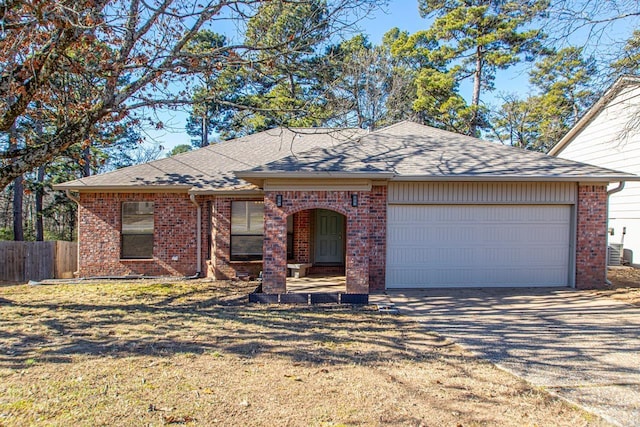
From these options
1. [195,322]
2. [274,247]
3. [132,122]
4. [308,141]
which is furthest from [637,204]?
[132,122]

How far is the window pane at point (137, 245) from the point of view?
12.2 meters

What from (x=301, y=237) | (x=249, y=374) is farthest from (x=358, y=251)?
(x=249, y=374)

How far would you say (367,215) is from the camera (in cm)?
887

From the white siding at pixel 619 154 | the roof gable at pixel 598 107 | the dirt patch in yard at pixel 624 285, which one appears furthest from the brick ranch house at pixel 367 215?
the white siding at pixel 619 154

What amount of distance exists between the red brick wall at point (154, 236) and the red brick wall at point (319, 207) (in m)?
4.00

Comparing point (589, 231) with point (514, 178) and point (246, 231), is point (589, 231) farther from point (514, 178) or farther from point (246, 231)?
point (246, 231)

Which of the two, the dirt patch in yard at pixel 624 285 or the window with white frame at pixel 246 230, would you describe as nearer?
the dirt patch in yard at pixel 624 285

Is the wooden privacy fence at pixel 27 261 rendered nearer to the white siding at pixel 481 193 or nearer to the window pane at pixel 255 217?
the window pane at pixel 255 217

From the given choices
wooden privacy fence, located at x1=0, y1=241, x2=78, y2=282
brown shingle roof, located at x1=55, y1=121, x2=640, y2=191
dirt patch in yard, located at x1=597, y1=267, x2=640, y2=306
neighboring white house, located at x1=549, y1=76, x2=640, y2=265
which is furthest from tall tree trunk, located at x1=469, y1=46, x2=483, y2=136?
Answer: wooden privacy fence, located at x1=0, y1=241, x2=78, y2=282

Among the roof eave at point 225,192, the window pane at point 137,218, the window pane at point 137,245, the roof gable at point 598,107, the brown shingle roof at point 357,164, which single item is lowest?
the window pane at point 137,245

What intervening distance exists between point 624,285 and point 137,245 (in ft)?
43.9

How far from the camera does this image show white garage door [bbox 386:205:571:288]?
390 inches

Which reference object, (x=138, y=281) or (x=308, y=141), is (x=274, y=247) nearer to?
(x=138, y=281)

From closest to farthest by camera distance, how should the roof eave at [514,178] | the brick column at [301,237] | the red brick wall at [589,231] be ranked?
the roof eave at [514,178]
the red brick wall at [589,231]
the brick column at [301,237]
